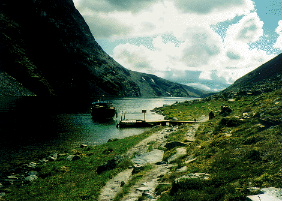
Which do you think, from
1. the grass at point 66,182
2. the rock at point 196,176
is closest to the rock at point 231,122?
the grass at point 66,182

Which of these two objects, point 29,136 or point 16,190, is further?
point 29,136

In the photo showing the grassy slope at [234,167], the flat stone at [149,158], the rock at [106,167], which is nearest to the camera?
the grassy slope at [234,167]

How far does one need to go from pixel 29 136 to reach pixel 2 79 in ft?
496

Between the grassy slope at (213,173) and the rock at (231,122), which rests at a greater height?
the rock at (231,122)

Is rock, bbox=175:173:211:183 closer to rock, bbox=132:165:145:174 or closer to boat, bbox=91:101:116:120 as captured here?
rock, bbox=132:165:145:174

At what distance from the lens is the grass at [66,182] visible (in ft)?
45.6

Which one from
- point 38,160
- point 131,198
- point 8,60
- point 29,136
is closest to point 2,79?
point 8,60

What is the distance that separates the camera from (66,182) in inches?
664

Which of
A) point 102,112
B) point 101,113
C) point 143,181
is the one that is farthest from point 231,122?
point 102,112

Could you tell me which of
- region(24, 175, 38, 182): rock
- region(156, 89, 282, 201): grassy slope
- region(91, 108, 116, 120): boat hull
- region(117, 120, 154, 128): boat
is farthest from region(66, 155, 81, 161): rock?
region(91, 108, 116, 120): boat hull

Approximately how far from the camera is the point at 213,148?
578 inches

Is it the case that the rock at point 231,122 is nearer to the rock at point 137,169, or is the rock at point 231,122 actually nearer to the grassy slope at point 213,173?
the grassy slope at point 213,173

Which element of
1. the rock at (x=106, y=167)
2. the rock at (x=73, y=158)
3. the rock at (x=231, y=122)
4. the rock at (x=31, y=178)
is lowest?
the rock at (x=31, y=178)

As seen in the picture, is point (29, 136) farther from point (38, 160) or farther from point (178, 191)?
point (178, 191)
